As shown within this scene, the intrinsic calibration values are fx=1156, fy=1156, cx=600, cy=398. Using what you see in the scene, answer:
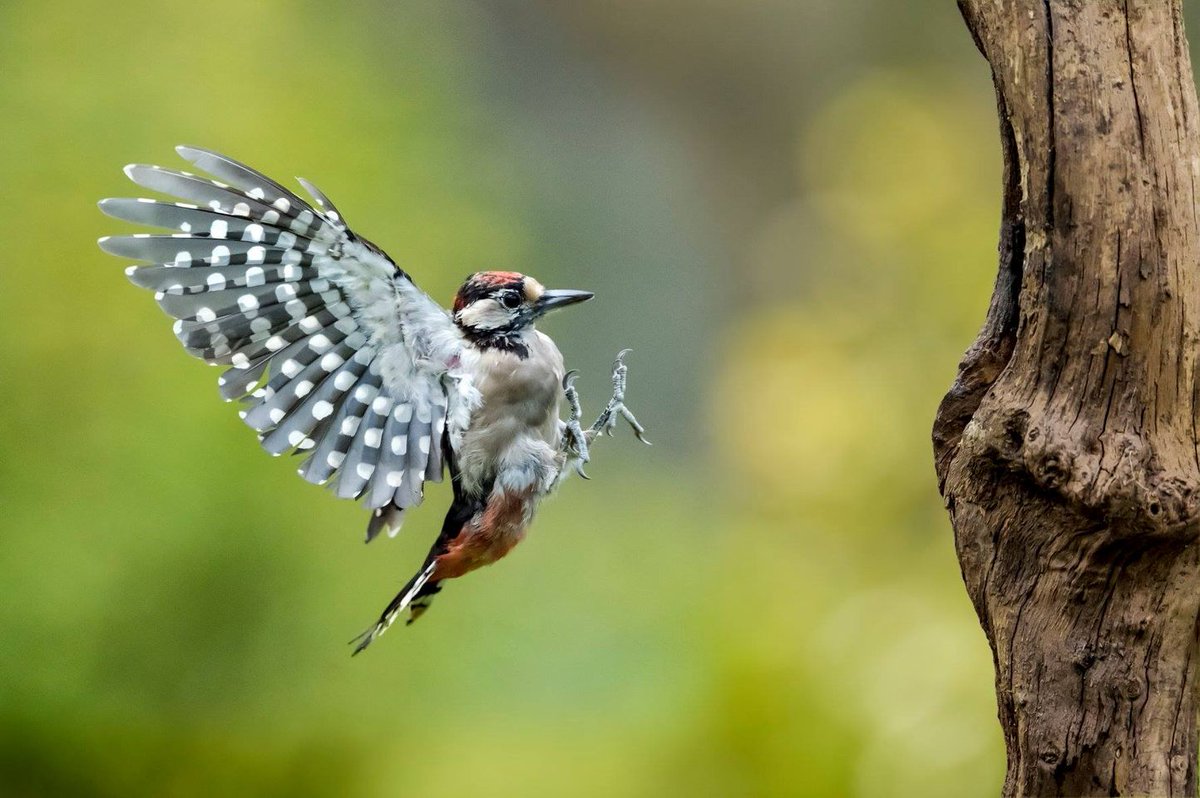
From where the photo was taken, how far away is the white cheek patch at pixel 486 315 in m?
2.24

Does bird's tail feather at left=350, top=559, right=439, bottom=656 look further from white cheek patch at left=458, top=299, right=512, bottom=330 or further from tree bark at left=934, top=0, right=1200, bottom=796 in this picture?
tree bark at left=934, top=0, right=1200, bottom=796

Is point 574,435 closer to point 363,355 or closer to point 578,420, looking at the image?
point 578,420

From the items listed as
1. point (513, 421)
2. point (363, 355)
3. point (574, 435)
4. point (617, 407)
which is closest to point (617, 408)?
point (617, 407)

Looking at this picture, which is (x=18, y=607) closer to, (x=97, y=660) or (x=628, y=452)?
(x=97, y=660)

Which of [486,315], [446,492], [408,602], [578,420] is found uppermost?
[486,315]

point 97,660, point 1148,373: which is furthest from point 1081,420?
point 97,660

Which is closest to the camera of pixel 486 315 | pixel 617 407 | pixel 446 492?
pixel 486 315

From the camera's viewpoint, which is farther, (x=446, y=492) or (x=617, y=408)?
(x=446, y=492)

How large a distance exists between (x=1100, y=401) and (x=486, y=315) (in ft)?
3.72

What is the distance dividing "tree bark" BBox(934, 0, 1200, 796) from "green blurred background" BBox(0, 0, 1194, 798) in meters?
1.62

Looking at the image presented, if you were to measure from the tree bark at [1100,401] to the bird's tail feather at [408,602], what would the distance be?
106cm

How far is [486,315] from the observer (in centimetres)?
224

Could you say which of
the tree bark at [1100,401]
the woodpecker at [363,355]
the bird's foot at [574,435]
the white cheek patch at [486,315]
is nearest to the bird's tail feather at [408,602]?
the woodpecker at [363,355]

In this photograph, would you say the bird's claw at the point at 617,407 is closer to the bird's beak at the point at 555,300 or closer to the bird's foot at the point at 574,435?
the bird's foot at the point at 574,435
